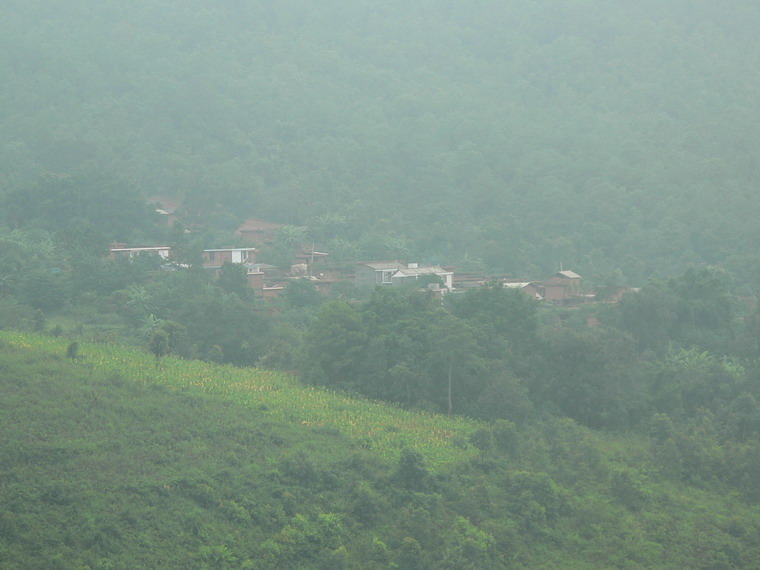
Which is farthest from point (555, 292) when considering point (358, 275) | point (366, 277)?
point (358, 275)

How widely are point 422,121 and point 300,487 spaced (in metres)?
51.7

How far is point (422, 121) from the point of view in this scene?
66.4m

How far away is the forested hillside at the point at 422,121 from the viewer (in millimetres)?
50312

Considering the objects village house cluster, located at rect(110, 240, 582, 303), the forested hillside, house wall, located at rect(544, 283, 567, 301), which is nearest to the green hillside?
village house cluster, located at rect(110, 240, 582, 303)

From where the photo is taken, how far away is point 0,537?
13.6 m

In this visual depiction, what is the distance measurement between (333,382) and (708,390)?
385 inches

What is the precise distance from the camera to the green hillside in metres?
14.8

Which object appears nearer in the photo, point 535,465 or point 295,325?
point 535,465

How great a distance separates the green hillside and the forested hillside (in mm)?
21244

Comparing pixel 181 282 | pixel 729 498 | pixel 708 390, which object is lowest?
pixel 729 498

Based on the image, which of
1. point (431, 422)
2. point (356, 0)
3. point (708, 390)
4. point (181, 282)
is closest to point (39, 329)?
point (181, 282)

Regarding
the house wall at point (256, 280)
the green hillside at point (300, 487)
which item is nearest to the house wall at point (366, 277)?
the house wall at point (256, 280)

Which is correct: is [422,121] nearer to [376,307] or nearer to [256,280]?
[256,280]

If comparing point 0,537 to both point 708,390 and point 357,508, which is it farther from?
point 708,390
